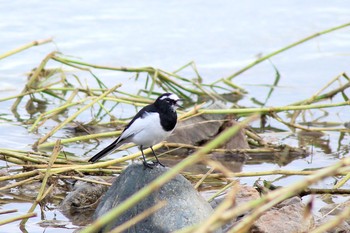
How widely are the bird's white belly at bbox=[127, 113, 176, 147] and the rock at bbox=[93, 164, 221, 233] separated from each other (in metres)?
0.20

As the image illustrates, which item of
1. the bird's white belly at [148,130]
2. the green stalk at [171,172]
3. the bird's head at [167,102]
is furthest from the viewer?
the bird's head at [167,102]

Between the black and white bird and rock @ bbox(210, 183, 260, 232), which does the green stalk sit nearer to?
the black and white bird

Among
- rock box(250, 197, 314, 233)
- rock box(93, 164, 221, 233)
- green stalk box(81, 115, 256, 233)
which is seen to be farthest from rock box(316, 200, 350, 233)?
green stalk box(81, 115, 256, 233)

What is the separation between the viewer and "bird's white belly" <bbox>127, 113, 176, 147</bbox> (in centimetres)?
620

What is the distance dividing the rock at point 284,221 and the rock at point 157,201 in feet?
1.34

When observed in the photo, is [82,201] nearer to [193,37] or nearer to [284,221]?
[284,221]

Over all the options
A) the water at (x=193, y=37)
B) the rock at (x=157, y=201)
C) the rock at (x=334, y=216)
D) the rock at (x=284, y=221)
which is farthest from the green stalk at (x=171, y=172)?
the water at (x=193, y=37)

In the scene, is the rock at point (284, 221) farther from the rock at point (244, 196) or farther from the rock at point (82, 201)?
the rock at point (82, 201)

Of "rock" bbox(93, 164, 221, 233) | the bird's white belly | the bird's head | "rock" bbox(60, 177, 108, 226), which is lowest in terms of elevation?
"rock" bbox(60, 177, 108, 226)

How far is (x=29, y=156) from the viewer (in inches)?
283

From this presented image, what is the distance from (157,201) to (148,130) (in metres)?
0.57

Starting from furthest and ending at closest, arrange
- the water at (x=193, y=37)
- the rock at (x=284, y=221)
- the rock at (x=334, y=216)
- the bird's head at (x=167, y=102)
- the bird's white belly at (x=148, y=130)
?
the water at (x=193, y=37) → the bird's head at (x=167, y=102) → the bird's white belly at (x=148, y=130) → the rock at (x=334, y=216) → the rock at (x=284, y=221)

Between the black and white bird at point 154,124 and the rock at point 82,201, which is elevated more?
the black and white bird at point 154,124

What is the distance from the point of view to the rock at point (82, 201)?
6699mm
